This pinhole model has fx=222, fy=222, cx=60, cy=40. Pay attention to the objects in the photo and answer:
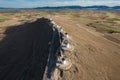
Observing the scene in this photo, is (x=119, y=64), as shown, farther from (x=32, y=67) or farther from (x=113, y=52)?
(x=32, y=67)

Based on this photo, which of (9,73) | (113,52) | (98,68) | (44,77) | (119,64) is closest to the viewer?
(44,77)

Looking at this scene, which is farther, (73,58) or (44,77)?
(73,58)

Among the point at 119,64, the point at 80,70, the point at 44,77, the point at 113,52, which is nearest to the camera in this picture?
the point at 44,77

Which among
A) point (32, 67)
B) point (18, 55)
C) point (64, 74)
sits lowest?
point (18, 55)

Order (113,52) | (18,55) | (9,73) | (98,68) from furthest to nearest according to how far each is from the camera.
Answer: (18,55), (113,52), (9,73), (98,68)

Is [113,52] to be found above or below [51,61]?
below

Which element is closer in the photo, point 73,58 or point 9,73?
point 73,58

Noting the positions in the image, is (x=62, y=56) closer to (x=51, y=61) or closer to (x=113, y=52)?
(x=51, y=61)

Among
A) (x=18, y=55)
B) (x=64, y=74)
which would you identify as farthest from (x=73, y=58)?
(x=18, y=55)

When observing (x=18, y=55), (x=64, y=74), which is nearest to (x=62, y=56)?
(x=64, y=74)
